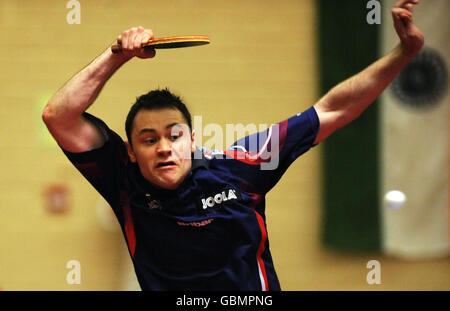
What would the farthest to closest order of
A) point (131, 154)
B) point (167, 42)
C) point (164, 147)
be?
point (131, 154) < point (164, 147) < point (167, 42)

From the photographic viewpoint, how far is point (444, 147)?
4520 mm

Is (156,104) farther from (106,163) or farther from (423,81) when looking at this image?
(423,81)

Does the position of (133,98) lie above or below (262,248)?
above

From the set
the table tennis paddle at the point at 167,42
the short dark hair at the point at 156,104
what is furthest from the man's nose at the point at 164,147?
the table tennis paddle at the point at 167,42

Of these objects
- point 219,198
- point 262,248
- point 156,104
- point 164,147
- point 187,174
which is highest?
point 156,104

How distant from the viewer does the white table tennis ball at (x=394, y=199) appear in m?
4.20

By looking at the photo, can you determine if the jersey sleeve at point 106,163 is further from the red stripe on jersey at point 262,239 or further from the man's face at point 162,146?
the red stripe on jersey at point 262,239

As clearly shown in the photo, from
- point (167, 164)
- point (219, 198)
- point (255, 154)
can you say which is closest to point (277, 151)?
point (255, 154)

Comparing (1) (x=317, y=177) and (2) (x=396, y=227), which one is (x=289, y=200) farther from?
(2) (x=396, y=227)

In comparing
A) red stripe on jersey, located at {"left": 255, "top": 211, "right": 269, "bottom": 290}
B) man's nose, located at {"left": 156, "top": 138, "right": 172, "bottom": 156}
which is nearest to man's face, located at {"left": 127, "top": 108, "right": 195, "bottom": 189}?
man's nose, located at {"left": 156, "top": 138, "right": 172, "bottom": 156}

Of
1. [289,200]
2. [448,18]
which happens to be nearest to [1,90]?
[289,200]

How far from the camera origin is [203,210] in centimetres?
234

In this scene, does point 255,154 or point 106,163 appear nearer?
point 106,163

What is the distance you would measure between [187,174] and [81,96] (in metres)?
0.53
